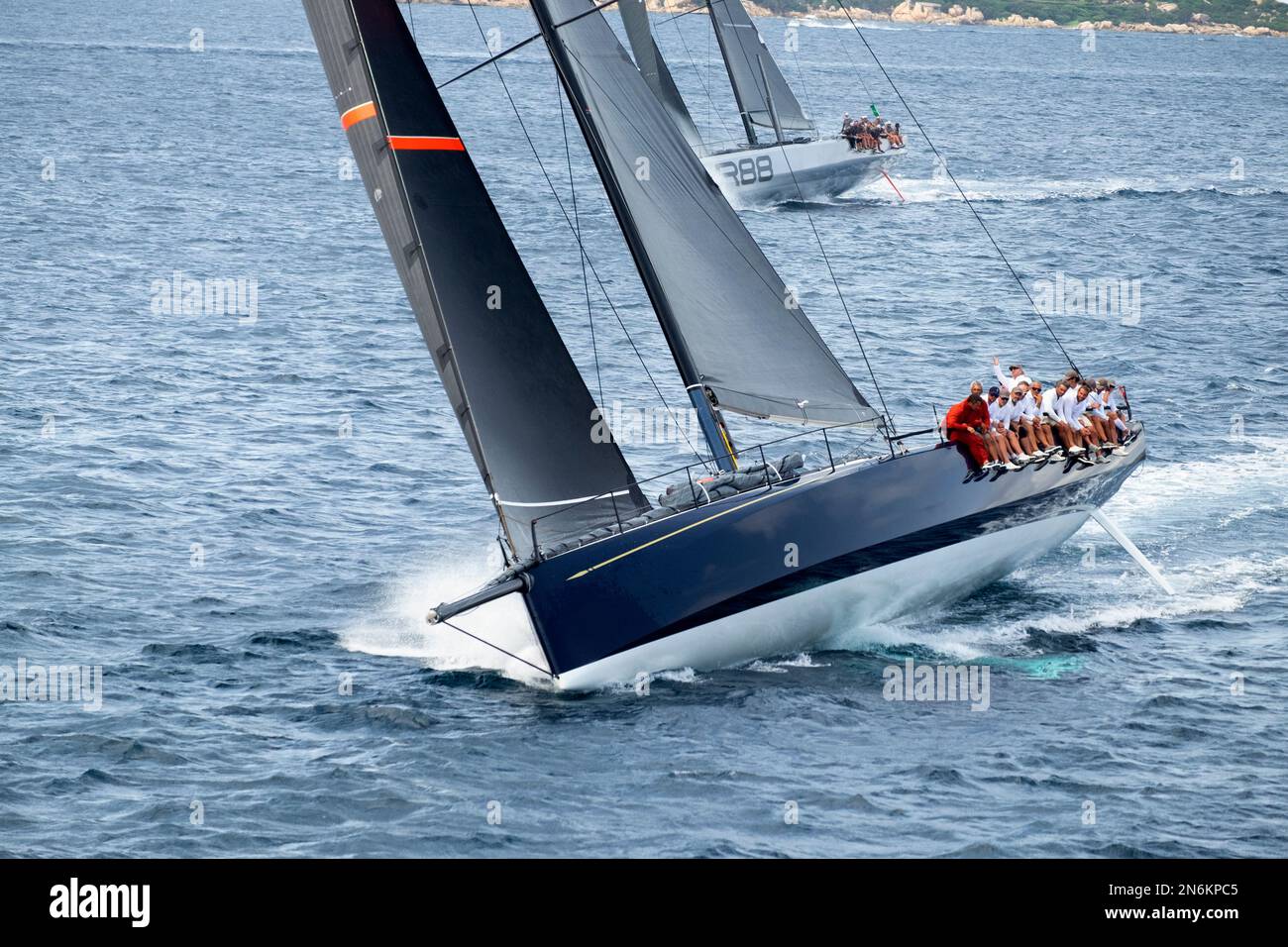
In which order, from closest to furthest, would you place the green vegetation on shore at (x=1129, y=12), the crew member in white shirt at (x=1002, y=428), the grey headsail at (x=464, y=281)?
the grey headsail at (x=464, y=281)
the crew member in white shirt at (x=1002, y=428)
the green vegetation on shore at (x=1129, y=12)

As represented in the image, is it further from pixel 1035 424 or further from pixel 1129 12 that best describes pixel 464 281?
pixel 1129 12

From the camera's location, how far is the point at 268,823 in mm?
16141

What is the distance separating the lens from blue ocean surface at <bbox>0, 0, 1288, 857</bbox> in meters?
16.5

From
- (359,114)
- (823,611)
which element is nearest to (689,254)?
Answer: (359,114)

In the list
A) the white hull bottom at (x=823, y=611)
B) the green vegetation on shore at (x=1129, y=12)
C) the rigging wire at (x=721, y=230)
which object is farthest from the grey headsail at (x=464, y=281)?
the green vegetation on shore at (x=1129, y=12)

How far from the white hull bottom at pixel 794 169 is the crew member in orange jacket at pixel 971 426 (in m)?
31.2

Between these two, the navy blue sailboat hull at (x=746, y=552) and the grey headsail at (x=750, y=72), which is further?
the grey headsail at (x=750, y=72)

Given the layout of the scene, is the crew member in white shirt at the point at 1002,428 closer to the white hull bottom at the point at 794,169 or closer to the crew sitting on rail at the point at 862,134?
the white hull bottom at the point at 794,169

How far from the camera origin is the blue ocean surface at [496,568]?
1653cm

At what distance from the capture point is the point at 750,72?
169ft

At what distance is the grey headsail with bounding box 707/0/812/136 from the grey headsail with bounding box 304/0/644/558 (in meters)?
32.3
